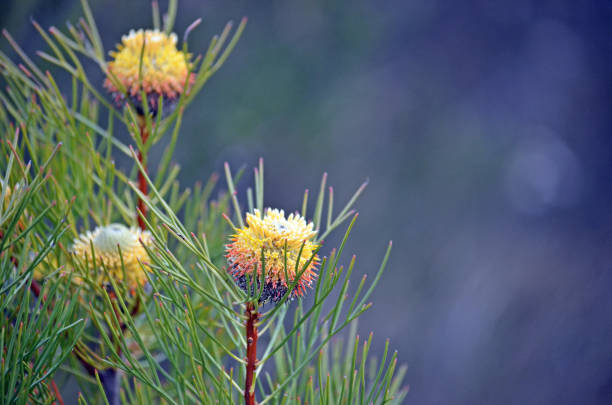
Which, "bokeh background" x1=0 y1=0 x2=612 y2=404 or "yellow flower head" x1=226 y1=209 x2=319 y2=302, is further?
"bokeh background" x1=0 y1=0 x2=612 y2=404

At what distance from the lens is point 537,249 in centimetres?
154

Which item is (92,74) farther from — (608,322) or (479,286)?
(608,322)

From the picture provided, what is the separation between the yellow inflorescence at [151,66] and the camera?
0.32m

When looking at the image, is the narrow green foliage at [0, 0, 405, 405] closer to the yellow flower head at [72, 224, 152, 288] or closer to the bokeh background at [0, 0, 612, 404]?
the yellow flower head at [72, 224, 152, 288]

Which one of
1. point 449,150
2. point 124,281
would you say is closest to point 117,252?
point 124,281

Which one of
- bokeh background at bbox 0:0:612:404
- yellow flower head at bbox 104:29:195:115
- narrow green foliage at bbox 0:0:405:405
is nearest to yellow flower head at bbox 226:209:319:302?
narrow green foliage at bbox 0:0:405:405

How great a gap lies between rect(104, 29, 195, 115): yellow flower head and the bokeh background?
1193 millimetres

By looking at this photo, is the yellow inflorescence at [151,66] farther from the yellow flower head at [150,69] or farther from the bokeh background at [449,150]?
the bokeh background at [449,150]

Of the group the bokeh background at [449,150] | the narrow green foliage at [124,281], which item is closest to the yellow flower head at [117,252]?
the narrow green foliage at [124,281]

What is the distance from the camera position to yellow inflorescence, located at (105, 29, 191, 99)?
316 millimetres

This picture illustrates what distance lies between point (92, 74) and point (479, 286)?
4.37 feet

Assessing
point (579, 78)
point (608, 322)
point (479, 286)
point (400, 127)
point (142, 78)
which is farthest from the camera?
point (400, 127)

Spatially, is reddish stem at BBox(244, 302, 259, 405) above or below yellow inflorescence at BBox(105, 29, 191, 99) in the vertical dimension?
below

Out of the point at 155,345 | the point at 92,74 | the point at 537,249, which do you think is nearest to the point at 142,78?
the point at 155,345
